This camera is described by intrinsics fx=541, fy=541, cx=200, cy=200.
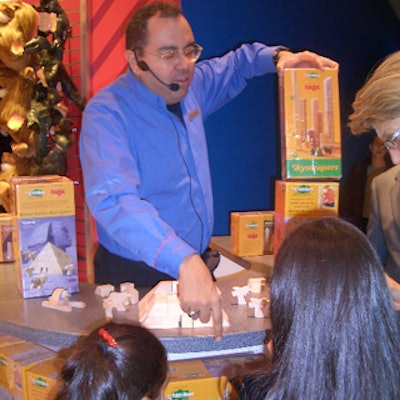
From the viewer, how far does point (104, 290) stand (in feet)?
5.40

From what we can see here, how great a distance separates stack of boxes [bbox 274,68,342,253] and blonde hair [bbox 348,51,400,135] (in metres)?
0.31

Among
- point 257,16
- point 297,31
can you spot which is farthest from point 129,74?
point 297,31

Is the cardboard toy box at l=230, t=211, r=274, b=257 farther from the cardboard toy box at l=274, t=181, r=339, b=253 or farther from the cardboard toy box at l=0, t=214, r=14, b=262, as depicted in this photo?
the cardboard toy box at l=0, t=214, r=14, b=262

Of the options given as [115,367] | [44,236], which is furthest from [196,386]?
[44,236]

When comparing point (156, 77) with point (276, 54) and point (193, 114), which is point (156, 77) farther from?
point (276, 54)

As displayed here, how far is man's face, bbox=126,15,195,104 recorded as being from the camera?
63.2 inches

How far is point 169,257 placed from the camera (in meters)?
1.24

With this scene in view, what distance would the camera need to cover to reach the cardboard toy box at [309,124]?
1.62 m

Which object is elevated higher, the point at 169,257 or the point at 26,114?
the point at 26,114

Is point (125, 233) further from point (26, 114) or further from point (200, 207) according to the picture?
point (26, 114)

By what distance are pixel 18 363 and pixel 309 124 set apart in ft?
3.73

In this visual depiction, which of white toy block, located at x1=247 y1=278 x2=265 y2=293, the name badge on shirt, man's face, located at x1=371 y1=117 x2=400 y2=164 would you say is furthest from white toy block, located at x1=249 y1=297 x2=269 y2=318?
the name badge on shirt

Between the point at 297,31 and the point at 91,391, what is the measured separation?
2976mm

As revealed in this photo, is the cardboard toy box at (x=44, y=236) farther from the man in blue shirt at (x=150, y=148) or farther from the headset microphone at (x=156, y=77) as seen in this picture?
the headset microphone at (x=156, y=77)
